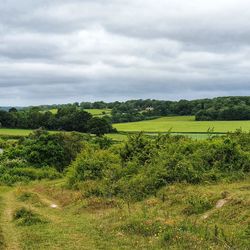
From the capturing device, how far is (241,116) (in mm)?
80875

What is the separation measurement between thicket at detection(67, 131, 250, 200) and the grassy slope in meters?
1.65

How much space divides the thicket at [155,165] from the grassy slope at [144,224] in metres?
1.65

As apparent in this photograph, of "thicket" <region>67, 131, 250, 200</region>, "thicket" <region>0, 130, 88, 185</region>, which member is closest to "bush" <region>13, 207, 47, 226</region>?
"thicket" <region>67, 131, 250, 200</region>

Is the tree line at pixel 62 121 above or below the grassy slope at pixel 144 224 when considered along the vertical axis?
above

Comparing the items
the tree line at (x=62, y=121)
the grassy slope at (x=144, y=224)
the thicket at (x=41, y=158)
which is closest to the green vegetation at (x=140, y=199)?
the grassy slope at (x=144, y=224)

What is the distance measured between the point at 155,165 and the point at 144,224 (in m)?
11.2

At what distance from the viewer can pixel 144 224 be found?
16719 millimetres

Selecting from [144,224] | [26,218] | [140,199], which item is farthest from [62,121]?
[144,224]

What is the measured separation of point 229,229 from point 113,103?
13018cm

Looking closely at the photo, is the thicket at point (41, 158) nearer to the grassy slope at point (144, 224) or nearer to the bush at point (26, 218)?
the grassy slope at point (144, 224)

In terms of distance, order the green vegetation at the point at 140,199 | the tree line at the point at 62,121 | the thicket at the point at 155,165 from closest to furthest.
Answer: the green vegetation at the point at 140,199 → the thicket at the point at 155,165 → the tree line at the point at 62,121

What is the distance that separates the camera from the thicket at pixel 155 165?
84.0 feet

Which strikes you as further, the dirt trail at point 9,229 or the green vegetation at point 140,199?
the dirt trail at point 9,229

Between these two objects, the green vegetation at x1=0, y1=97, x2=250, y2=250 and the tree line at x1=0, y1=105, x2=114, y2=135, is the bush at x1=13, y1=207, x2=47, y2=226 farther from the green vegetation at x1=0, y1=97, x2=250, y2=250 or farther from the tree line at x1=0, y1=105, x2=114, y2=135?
the tree line at x1=0, y1=105, x2=114, y2=135
